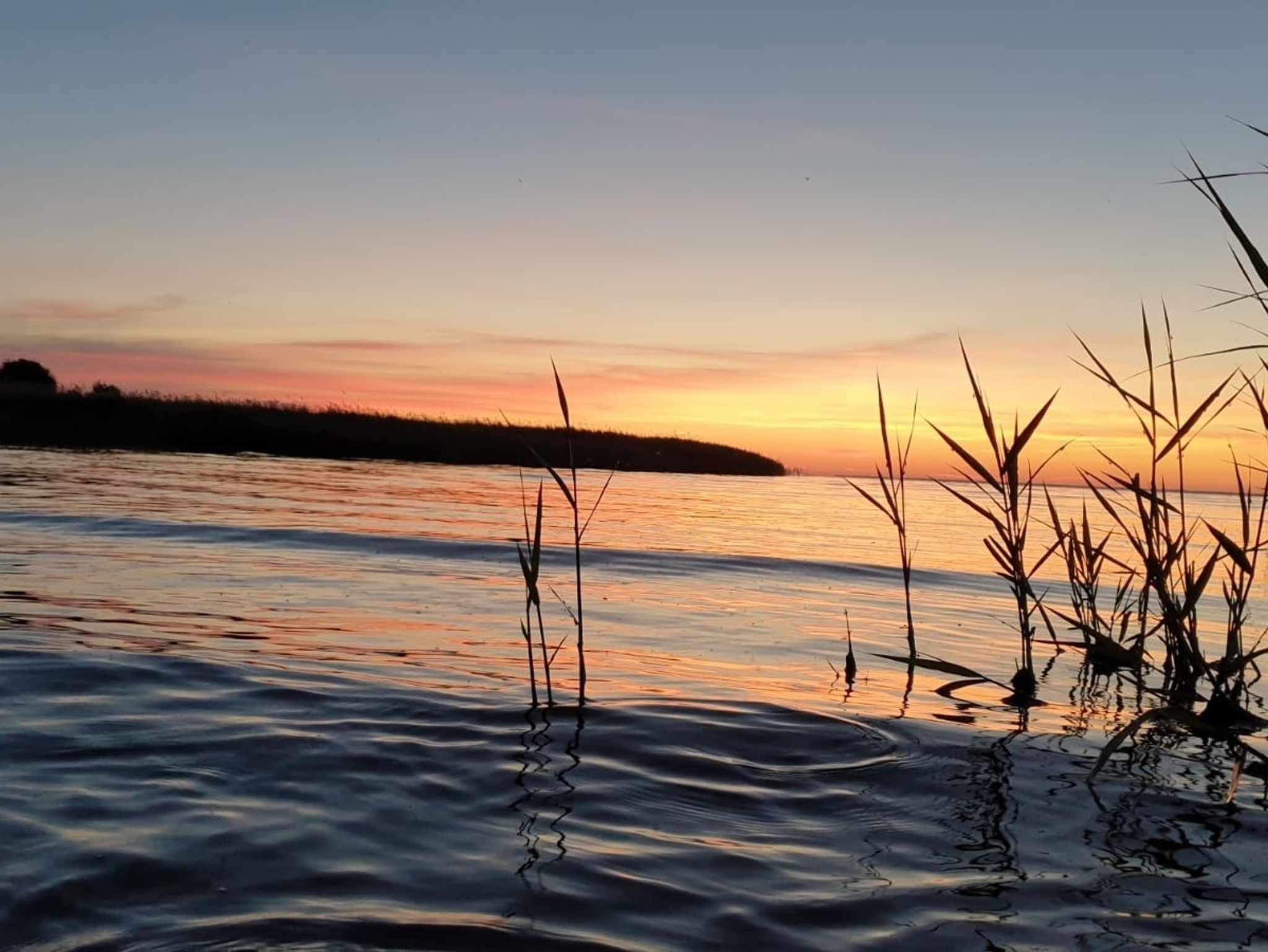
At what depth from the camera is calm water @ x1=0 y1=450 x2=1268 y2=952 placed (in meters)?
2.78

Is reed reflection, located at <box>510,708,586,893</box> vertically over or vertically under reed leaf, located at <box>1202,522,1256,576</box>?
under

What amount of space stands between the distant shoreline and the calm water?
29.2 meters

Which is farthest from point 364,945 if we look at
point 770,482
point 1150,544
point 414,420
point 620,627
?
point 414,420

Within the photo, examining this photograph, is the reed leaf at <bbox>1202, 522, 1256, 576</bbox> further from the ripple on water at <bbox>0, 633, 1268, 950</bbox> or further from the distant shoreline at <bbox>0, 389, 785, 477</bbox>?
the distant shoreline at <bbox>0, 389, 785, 477</bbox>

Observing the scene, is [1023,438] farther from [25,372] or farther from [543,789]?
[25,372]

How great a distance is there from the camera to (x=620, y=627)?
7.94 metres

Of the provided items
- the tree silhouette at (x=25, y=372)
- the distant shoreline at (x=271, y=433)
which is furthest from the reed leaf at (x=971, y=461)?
the tree silhouette at (x=25, y=372)

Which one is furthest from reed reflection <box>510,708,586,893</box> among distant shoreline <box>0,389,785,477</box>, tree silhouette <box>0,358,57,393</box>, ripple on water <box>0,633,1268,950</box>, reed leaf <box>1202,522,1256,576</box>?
tree silhouette <box>0,358,57,393</box>

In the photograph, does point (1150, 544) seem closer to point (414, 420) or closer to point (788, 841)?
point (788, 841)

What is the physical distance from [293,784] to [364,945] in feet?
4.39

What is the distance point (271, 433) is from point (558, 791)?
42.9 m

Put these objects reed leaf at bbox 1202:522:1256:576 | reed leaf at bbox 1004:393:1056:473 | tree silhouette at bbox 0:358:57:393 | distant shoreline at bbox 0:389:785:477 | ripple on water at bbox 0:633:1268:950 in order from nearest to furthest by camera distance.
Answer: ripple on water at bbox 0:633:1268:950 < reed leaf at bbox 1202:522:1256:576 < reed leaf at bbox 1004:393:1056:473 < distant shoreline at bbox 0:389:785:477 < tree silhouette at bbox 0:358:57:393

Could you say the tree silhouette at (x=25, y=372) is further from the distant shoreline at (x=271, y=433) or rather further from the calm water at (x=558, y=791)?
the calm water at (x=558, y=791)

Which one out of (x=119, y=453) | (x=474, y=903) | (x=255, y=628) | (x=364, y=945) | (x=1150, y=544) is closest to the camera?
(x=364, y=945)
